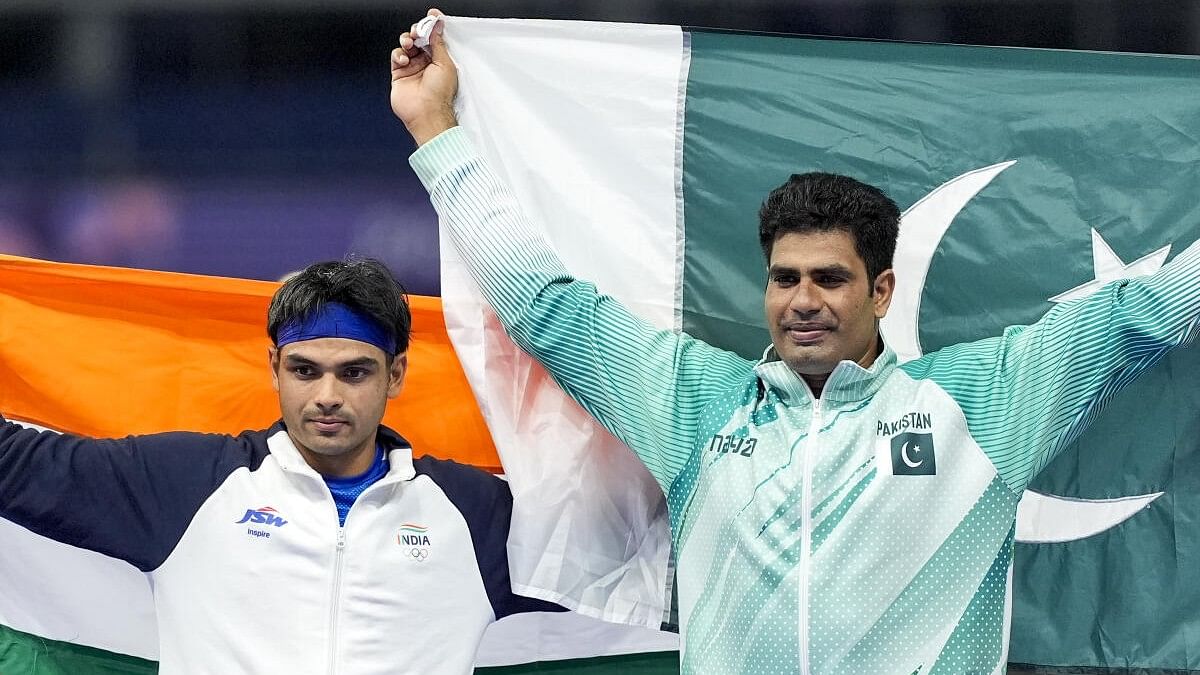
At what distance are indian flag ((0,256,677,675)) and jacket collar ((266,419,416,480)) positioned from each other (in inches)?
10.7

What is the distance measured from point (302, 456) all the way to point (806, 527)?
98 centimetres

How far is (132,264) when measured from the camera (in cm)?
459

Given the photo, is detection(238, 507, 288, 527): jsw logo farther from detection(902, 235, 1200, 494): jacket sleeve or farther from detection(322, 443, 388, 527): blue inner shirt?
detection(902, 235, 1200, 494): jacket sleeve

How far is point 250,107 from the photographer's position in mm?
4734

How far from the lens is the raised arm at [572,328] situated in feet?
8.60

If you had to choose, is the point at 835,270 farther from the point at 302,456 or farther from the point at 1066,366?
the point at 302,456

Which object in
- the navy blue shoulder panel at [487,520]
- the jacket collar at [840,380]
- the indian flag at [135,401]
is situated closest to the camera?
the jacket collar at [840,380]

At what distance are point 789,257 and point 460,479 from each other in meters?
0.82

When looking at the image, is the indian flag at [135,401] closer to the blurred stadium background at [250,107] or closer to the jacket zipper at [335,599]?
the jacket zipper at [335,599]

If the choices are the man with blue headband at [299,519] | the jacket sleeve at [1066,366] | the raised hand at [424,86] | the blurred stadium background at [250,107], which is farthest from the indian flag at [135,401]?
the blurred stadium background at [250,107]

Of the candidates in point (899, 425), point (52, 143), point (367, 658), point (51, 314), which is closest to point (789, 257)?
point (899, 425)

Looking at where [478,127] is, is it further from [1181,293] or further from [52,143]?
[52,143]

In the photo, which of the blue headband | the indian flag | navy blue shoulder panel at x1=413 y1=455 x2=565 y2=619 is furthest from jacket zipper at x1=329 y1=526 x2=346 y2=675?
the indian flag

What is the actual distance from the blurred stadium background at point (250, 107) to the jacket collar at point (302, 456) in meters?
1.74
